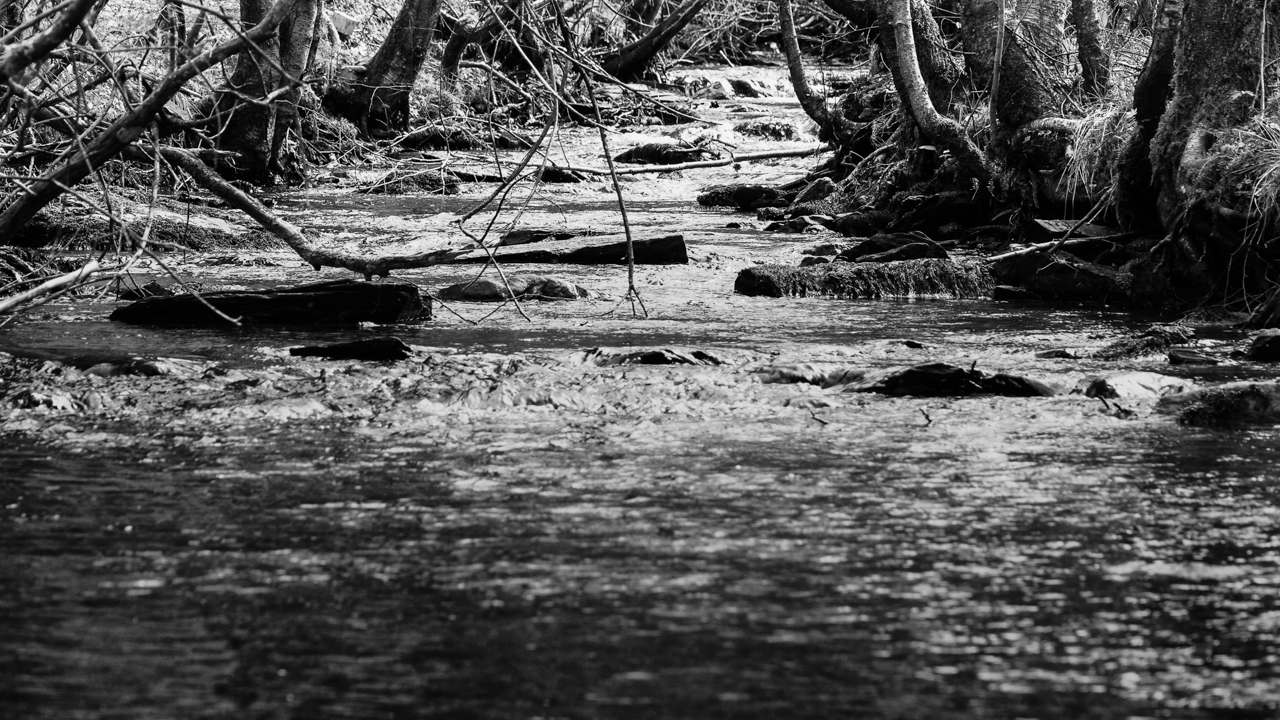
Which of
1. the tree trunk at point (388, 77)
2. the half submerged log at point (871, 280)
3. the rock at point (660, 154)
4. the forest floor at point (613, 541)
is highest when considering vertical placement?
the tree trunk at point (388, 77)

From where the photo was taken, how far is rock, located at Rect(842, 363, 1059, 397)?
23.5ft

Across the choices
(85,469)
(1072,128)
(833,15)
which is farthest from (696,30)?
(85,469)

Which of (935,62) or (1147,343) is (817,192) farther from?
(1147,343)

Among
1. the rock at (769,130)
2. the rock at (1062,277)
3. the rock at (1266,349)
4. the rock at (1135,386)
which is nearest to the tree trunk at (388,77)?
the rock at (769,130)

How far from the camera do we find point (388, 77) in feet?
69.6

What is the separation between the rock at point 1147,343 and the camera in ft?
27.6

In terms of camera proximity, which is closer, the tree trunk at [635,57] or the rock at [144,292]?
the rock at [144,292]

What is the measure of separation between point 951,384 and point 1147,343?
1.98 meters

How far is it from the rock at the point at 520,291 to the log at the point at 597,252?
4.73ft

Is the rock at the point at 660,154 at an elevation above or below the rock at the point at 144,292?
above

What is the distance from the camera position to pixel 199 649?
3.60 meters

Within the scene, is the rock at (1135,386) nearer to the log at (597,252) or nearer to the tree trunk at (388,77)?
the log at (597,252)

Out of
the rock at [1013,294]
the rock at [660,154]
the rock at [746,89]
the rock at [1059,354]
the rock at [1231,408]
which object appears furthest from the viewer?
the rock at [746,89]

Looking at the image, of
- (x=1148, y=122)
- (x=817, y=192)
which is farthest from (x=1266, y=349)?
(x=817, y=192)
